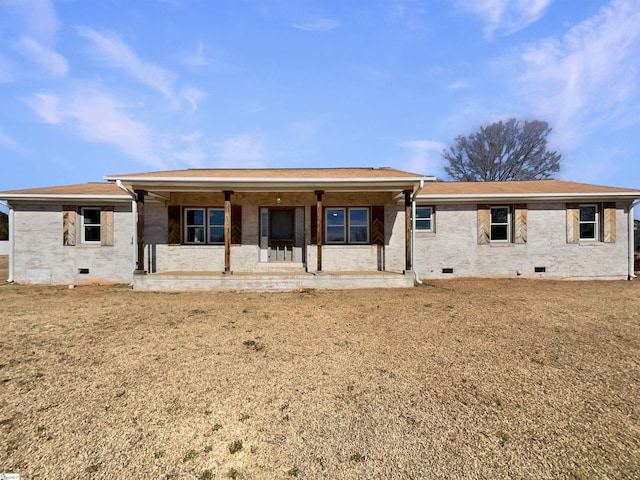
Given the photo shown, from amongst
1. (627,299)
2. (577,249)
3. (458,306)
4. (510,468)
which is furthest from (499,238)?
(510,468)

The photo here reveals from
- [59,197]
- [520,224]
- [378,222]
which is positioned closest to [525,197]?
[520,224]

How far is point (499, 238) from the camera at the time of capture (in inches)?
396

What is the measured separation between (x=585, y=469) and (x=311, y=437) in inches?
70.5

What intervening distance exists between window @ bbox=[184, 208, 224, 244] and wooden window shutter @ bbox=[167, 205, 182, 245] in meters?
0.33

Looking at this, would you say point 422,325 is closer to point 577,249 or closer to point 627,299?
point 627,299

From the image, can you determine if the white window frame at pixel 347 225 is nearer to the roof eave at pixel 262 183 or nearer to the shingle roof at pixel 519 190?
the roof eave at pixel 262 183

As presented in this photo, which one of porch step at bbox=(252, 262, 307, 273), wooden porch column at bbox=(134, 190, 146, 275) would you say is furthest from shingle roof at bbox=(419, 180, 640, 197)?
wooden porch column at bbox=(134, 190, 146, 275)

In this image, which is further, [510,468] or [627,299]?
[627,299]

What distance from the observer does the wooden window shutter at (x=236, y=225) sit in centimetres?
964

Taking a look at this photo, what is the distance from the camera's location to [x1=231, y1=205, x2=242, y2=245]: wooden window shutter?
9.64m

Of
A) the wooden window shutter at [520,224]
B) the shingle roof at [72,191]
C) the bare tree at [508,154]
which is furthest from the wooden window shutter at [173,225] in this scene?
the bare tree at [508,154]

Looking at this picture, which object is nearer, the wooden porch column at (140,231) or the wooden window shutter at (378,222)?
the wooden porch column at (140,231)

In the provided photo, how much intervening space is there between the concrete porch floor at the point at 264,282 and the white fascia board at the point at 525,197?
9.84 ft

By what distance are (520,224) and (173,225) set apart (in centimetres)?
1167
